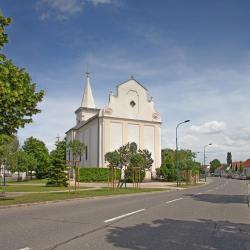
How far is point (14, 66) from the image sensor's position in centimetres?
1906

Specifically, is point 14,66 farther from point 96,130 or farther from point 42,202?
point 96,130

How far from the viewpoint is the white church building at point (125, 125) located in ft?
221

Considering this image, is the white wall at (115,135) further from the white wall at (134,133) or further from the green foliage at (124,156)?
the green foliage at (124,156)

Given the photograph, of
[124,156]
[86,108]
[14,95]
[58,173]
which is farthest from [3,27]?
[86,108]

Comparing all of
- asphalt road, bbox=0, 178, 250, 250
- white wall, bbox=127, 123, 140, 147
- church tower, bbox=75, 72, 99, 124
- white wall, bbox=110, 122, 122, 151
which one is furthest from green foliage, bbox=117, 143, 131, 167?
church tower, bbox=75, 72, 99, 124

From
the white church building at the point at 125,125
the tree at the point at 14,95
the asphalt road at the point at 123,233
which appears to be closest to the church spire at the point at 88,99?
the white church building at the point at 125,125

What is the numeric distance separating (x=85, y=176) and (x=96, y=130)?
12214 mm

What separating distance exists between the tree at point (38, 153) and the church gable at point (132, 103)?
17.3 metres

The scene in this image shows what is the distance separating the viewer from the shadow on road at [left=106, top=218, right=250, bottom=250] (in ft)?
26.2

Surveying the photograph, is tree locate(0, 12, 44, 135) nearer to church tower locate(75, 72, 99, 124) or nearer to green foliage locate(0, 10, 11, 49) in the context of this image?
green foliage locate(0, 10, 11, 49)

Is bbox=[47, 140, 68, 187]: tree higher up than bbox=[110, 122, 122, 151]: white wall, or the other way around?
bbox=[110, 122, 122, 151]: white wall

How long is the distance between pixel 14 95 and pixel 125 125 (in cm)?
5127

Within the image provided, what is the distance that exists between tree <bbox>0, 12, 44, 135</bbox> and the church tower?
67.4 metres

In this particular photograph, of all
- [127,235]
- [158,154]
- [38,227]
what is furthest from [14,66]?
[158,154]
